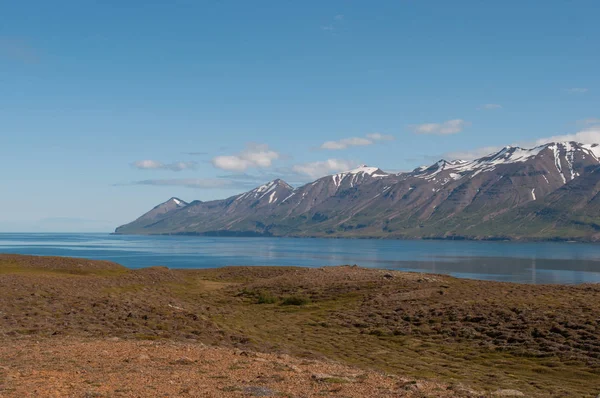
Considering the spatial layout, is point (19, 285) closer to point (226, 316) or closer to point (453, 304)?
point (226, 316)

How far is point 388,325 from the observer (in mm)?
46406

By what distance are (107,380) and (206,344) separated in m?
12.2

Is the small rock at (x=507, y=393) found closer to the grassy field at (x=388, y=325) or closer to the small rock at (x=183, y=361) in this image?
the grassy field at (x=388, y=325)

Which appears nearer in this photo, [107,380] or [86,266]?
[107,380]

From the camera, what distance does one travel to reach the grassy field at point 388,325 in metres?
31.9

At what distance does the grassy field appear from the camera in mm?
31859

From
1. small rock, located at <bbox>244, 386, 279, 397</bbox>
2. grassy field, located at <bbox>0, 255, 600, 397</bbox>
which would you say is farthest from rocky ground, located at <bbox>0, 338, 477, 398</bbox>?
grassy field, located at <bbox>0, 255, 600, 397</bbox>

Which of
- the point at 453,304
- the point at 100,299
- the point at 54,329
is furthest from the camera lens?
the point at 453,304

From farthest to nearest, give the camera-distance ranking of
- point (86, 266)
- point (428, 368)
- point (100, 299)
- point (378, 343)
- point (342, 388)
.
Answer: point (86, 266) < point (100, 299) < point (378, 343) < point (428, 368) < point (342, 388)

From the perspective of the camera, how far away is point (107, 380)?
21.3m

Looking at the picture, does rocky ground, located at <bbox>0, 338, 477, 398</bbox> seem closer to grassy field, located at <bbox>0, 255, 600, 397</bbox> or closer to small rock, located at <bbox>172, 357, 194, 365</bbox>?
small rock, located at <bbox>172, 357, 194, 365</bbox>

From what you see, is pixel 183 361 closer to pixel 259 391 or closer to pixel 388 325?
pixel 259 391

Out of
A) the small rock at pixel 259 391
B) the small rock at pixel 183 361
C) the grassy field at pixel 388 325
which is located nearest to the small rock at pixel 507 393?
the grassy field at pixel 388 325

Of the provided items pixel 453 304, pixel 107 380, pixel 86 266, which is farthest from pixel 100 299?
pixel 86 266
